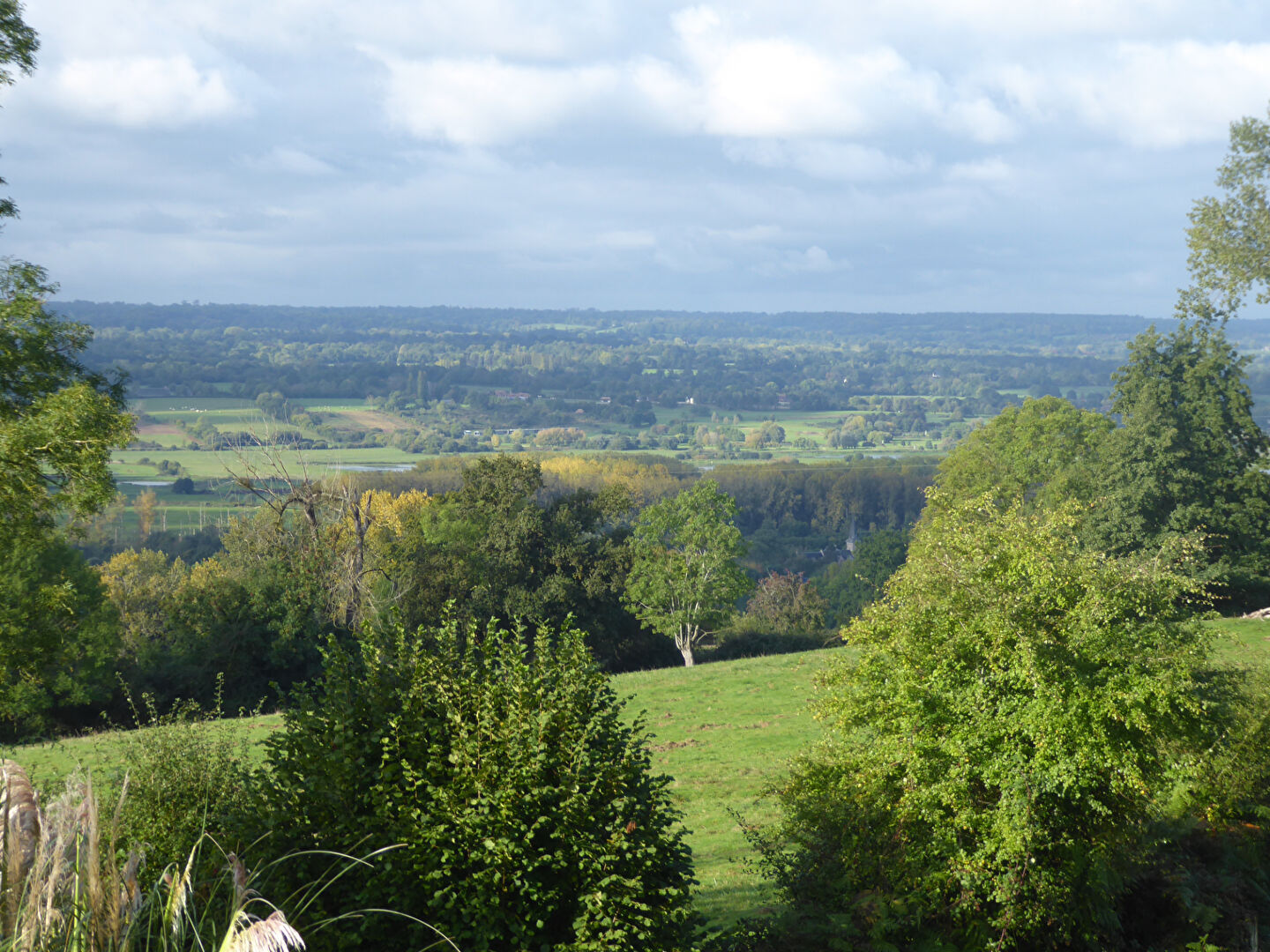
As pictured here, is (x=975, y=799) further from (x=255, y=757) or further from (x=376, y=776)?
(x=255, y=757)

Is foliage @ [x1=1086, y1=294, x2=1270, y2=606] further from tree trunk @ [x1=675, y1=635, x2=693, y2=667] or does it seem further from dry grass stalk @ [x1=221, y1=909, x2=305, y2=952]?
dry grass stalk @ [x1=221, y1=909, x2=305, y2=952]

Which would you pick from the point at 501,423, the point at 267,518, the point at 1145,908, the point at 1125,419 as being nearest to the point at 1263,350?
the point at 501,423

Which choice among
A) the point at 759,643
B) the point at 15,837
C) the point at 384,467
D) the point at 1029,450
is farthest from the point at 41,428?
the point at 384,467

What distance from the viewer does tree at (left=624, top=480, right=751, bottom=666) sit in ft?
154

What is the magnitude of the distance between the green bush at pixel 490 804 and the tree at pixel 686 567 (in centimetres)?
3861

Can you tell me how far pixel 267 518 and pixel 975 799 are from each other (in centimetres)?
4504

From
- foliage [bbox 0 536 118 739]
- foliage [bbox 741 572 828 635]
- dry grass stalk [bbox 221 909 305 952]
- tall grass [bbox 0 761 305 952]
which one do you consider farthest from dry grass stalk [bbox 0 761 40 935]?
foliage [bbox 741 572 828 635]

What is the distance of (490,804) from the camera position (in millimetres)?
7098

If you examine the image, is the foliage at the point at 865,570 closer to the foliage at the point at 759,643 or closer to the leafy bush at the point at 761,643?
the foliage at the point at 759,643

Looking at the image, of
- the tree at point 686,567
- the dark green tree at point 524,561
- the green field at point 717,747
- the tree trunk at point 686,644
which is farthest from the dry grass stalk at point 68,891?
the tree trunk at point 686,644

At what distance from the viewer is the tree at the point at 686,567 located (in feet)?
154

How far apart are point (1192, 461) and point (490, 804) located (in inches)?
1717

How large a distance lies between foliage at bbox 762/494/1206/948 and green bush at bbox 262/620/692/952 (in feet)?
10.6

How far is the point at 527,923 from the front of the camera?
7148 millimetres
